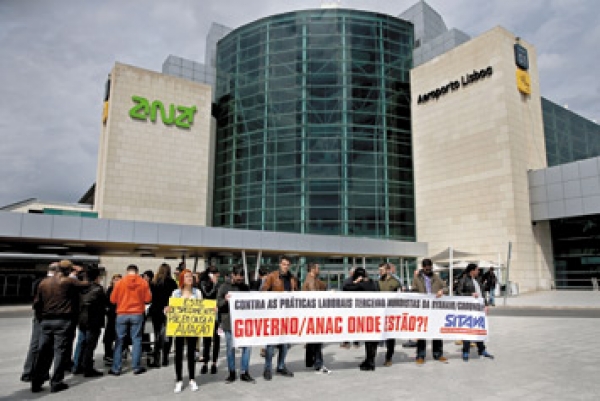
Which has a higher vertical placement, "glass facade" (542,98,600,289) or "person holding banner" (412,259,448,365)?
"glass facade" (542,98,600,289)

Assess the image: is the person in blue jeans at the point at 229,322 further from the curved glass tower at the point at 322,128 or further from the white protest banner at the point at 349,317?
the curved glass tower at the point at 322,128

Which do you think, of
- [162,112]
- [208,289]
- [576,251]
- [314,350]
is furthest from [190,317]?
[162,112]

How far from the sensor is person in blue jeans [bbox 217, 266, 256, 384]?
279 inches

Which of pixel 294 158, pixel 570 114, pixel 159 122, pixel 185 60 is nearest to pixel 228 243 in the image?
pixel 294 158

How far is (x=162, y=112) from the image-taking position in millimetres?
37250

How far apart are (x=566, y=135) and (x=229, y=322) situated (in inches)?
1647

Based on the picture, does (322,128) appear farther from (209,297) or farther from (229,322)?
(229,322)

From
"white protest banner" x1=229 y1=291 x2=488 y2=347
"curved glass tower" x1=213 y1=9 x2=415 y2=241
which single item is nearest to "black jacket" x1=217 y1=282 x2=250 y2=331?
"white protest banner" x1=229 y1=291 x2=488 y2=347

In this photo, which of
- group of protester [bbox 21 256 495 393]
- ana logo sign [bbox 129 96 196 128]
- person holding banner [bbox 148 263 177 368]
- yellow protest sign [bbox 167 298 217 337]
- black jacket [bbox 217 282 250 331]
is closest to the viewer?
group of protester [bbox 21 256 495 393]

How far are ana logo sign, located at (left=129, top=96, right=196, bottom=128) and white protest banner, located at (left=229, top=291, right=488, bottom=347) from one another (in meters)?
32.1

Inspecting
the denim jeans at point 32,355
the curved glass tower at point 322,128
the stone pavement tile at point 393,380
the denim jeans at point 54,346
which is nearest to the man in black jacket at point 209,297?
the stone pavement tile at point 393,380

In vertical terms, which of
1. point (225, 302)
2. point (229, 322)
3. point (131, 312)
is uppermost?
point (225, 302)

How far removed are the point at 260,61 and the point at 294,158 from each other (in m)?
10.0

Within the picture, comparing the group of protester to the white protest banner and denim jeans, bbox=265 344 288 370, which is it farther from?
the white protest banner
